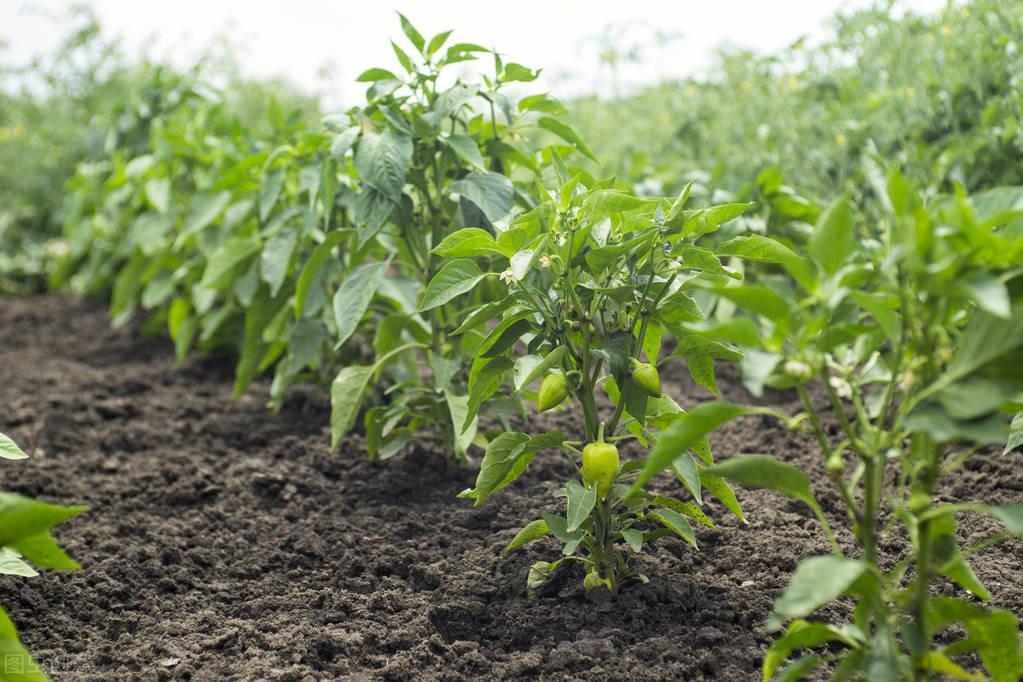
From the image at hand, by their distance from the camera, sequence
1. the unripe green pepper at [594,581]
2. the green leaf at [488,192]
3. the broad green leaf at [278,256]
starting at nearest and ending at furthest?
the unripe green pepper at [594,581] → the green leaf at [488,192] → the broad green leaf at [278,256]

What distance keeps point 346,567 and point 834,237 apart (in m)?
1.34

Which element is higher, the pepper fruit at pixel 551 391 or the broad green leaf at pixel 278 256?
the broad green leaf at pixel 278 256

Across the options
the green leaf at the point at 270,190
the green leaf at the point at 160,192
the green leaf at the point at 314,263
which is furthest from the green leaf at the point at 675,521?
the green leaf at the point at 160,192

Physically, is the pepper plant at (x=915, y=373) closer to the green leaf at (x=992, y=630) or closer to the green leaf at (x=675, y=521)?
the green leaf at (x=992, y=630)

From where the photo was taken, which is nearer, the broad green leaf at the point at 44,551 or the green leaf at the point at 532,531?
the broad green leaf at the point at 44,551

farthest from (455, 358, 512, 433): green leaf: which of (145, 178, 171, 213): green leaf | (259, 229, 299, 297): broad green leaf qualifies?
(145, 178, 171, 213): green leaf

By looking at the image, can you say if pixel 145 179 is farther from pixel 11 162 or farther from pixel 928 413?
pixel 928 413

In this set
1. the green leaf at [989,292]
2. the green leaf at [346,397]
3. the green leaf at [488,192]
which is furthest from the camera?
the green leaf at [346,397]

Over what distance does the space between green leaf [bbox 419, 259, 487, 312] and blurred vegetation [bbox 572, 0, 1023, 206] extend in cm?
130

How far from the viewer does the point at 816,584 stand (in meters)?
1.17

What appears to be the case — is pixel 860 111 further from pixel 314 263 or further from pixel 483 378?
pixel 483 378

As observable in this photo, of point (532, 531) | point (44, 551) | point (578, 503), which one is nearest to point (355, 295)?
point (532, 531)

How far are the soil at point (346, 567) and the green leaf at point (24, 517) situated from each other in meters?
0.53

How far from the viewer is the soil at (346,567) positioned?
5.77ft
